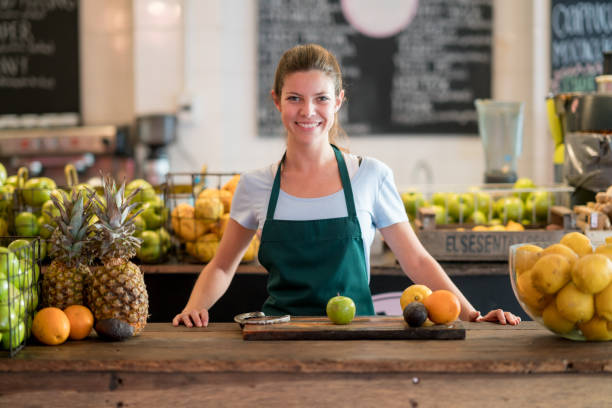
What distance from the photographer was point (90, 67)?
5.41 metres

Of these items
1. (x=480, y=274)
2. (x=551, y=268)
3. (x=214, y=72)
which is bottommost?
(x=480, y=274)

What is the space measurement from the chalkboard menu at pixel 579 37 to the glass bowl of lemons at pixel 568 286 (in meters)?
3.88

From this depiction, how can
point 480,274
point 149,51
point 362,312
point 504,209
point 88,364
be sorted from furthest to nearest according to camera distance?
1. point 149,51
2. point 504,209
3. point 480,274
4. point 362,312
5. point 88,364

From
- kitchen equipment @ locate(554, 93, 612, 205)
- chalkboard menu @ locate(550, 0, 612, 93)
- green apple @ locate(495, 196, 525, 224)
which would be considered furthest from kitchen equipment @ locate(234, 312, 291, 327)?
chalkboard menu @ locate(550, 0, 612, 93)

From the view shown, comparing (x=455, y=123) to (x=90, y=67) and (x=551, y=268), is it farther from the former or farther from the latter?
(x=551, y=268)

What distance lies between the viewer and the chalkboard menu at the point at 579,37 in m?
5.26

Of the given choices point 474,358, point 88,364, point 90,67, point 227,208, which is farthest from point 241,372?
point 90,67

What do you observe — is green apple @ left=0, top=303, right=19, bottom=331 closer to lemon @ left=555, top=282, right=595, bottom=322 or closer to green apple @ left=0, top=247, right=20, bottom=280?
green apple @ left=0, top=247, right=20, bottom=280

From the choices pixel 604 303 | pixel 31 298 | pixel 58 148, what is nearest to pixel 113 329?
pixel 31 298

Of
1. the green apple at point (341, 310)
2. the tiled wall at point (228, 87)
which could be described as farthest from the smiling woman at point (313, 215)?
the tiled wall at point (228, 87)

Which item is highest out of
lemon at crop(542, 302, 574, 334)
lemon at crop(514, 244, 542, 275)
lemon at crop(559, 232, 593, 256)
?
lemon at crop(559, 232, 593, 256)

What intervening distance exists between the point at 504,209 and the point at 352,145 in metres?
2.37

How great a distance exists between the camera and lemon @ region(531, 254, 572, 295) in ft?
5.36

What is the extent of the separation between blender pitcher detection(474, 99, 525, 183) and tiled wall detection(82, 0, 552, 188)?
1615 millimetres
